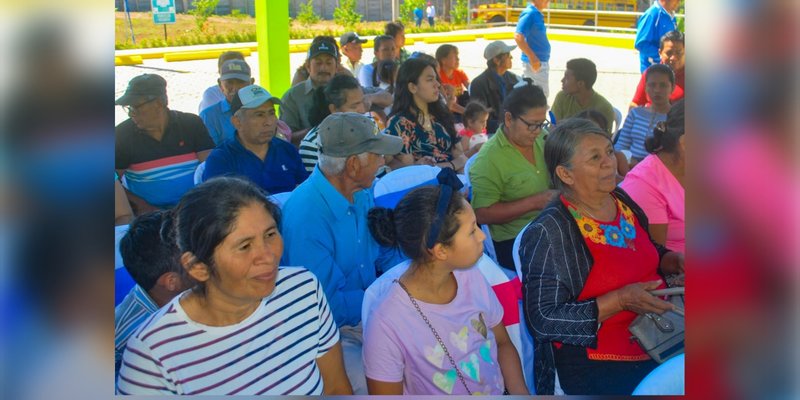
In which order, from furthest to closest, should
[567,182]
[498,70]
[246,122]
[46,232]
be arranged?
[498,70], [246,122], [567,182], [46,232]

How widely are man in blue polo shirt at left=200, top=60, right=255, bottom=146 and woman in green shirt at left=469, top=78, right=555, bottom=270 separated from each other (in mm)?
1851

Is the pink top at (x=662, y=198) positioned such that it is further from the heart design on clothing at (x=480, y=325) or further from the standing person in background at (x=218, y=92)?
the standing person in background at (x=218, y=92)

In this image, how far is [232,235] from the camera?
1.86 metres

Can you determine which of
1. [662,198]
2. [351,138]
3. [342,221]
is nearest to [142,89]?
[351,138]

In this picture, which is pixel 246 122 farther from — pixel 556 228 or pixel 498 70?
pixel 498 70

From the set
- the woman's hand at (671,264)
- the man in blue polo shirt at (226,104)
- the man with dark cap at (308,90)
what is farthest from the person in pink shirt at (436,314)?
the man with dark cap at (308,90)

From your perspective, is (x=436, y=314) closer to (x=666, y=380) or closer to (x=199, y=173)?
(x=666, y=380)

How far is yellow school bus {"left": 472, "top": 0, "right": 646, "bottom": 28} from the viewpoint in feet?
64.4

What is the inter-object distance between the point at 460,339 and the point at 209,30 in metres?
19.2

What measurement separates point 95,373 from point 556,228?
5.12ft

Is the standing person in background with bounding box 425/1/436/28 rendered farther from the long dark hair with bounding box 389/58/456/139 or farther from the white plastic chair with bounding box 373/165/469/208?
the white plastic chair with bounding box 373/165/469/208

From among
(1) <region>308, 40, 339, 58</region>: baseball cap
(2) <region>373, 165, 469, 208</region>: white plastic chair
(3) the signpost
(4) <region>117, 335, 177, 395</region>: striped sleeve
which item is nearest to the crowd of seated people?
(4) <region>117, 335, 177, 395</region>: striped sleeve

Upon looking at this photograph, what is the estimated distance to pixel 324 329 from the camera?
208 centimetres

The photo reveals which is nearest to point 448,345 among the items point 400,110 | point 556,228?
point 556,228
